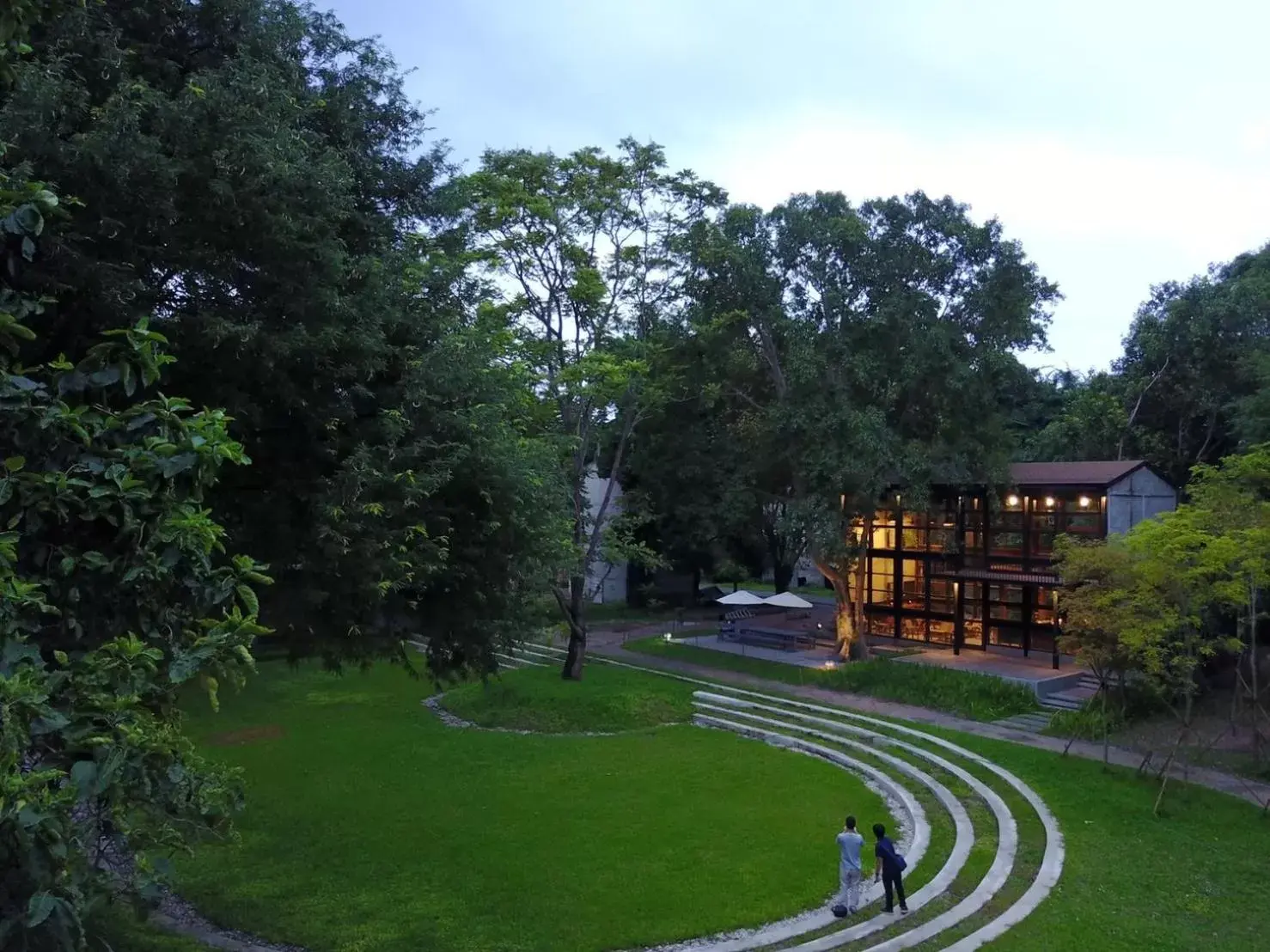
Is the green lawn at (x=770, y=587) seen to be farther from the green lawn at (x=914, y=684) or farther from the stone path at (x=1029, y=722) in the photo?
the stone path at (x=1029, y=722)

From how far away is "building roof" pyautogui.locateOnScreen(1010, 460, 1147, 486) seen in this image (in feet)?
78.3

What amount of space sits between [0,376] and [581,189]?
18591 mm

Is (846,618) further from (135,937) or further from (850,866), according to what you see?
(135,937)

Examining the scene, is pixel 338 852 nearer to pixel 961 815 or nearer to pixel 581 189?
pixel 961 815

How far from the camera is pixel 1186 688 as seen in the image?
14.5 m

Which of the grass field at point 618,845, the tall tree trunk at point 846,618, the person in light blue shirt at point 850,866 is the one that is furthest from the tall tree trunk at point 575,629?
the person in light blue shirt at point 850,866

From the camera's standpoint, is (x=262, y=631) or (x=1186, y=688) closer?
(x=262, y=631)

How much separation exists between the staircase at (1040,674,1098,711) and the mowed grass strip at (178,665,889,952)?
24.4ft

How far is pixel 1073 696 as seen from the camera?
21.4m

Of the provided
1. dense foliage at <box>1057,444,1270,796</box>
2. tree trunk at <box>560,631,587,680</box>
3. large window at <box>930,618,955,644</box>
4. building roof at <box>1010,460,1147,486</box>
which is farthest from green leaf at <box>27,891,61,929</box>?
large window at <box>930,618,955,644</box>

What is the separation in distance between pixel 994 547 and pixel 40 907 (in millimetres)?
26836

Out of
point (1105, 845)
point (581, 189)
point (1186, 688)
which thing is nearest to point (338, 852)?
point (1105, 845)

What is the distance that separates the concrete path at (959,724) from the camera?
15594 millimetres

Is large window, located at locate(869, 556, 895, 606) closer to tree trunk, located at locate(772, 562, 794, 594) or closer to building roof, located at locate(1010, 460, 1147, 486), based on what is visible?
building roof, located at locate(1010, 460, 1147, 486)
